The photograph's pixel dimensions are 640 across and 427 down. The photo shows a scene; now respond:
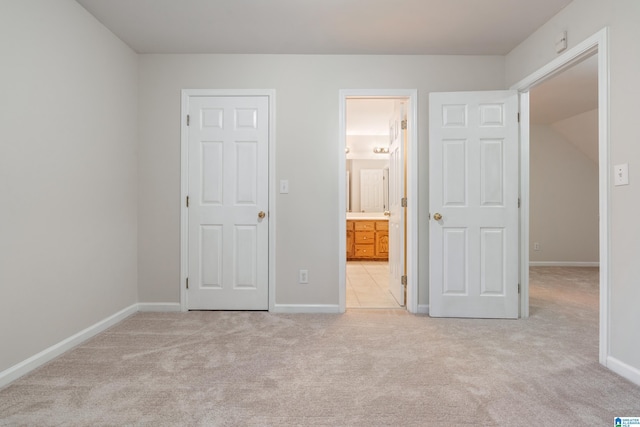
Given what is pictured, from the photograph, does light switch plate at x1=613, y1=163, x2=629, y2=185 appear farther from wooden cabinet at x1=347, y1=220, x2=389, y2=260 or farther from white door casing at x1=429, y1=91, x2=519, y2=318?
wooden cabinet at x1=347, y1=220, x2=389, y2=260

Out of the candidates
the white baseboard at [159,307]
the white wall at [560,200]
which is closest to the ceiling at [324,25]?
the white baseboard at [159,307]

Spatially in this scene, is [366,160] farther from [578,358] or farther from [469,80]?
[578,358]

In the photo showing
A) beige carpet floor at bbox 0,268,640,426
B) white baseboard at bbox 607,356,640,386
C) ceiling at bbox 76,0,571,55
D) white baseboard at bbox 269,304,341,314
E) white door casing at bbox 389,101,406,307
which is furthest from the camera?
white door casing at bbox 389,101,406,307

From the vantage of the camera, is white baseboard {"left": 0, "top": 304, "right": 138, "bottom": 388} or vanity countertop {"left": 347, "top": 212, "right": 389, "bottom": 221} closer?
white baseboard {"left": 0, "top": 304, "right": 138, "bottom": 388}

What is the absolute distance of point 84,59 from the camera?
2.55 metres

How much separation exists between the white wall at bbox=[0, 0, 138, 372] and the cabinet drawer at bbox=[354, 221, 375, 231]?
14.5 ft

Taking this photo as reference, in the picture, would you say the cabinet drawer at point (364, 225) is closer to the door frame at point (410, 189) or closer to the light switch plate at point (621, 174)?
the door frame at point (410, 189)

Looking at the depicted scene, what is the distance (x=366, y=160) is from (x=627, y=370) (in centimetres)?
569

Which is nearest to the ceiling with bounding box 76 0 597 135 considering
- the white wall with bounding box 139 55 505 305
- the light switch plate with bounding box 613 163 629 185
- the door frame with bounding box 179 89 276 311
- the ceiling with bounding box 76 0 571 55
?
the ceiling with bounding box 76 0 571 55

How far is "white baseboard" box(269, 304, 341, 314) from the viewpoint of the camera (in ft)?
10.7

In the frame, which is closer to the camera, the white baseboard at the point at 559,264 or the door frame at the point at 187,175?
the door frame at the point at 187,175

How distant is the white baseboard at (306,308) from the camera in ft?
10.7

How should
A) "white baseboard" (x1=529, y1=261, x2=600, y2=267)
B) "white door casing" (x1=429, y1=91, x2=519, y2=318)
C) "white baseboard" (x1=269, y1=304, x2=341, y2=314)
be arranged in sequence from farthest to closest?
"white baseboard" (x1=529, y1=261, x2=600, y2=267) < "white baseboard" (x1=269, y1=304, x2=341, y2=314) < "white door casing" (x1=429, y1=91, x2=519, y2=318)

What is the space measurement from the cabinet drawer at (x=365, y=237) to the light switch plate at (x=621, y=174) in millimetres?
4867
